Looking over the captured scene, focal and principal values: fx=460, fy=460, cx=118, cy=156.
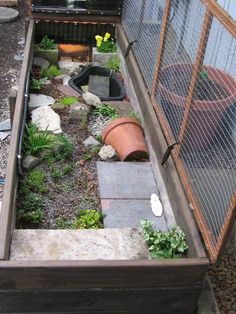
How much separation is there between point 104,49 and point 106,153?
2.52 meters

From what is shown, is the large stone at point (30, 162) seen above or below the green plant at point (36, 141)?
below

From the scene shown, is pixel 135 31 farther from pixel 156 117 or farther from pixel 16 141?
pixel 16 141

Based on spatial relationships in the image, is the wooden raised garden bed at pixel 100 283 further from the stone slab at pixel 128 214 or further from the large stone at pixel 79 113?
the large stone at pixel 79 113

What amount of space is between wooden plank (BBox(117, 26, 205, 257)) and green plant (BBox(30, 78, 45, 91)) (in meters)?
1.14

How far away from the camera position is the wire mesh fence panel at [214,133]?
3.18 metres

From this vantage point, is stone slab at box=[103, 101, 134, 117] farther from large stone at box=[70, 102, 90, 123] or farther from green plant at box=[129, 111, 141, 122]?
large stone at box=[70, 102, 90, 123]

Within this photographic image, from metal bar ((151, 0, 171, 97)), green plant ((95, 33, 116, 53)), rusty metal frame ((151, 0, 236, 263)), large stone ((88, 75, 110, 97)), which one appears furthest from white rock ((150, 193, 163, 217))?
green plant ((95, 33, 116, 53))

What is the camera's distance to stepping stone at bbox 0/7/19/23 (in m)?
8.97

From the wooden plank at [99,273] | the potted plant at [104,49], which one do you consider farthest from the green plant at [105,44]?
the wooden plank at [99,273]

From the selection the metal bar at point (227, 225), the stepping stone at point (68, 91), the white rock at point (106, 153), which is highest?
the metal bar at point (227, 225)

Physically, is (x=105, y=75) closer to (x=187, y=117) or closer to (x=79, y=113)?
(x=79, y=113)

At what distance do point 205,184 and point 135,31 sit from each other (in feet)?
9.67

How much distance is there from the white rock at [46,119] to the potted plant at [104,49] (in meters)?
1.70

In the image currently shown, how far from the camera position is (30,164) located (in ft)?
14.2
